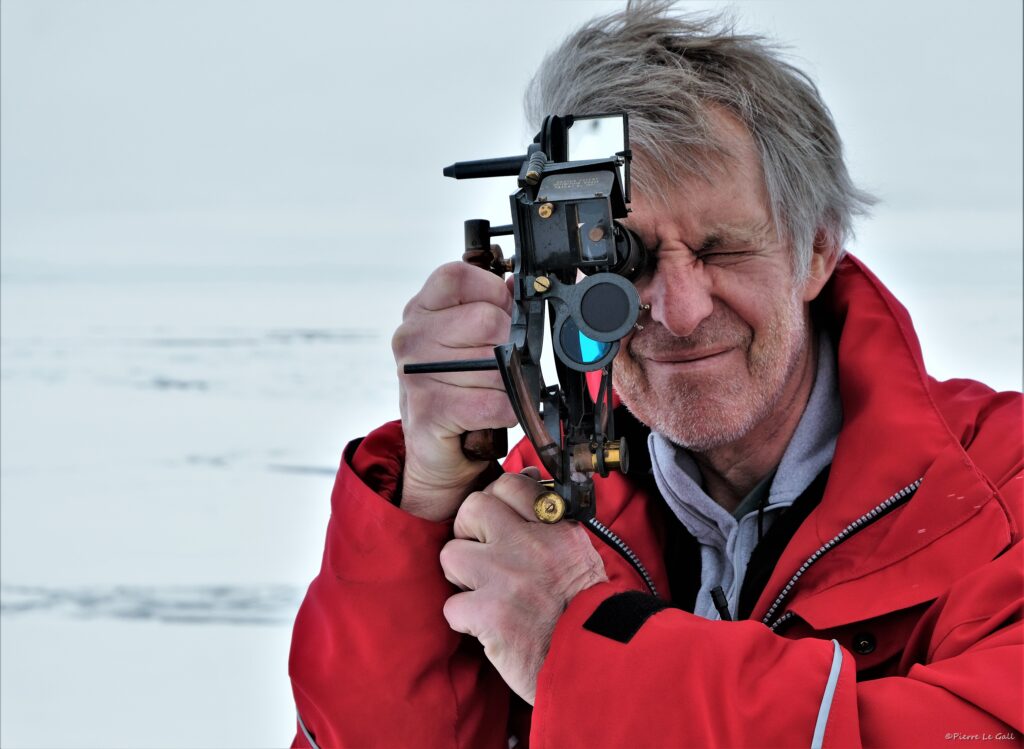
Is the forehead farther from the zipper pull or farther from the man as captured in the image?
the zipper pull

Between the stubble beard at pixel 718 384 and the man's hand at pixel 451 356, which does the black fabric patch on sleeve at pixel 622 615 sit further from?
the stubble beard at pixel 718 384

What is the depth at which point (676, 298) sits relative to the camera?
112 cm

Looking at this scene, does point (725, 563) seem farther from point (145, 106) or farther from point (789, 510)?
point (145, 106)

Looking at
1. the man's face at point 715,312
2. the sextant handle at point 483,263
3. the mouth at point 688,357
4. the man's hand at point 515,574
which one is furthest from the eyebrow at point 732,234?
the man's hand at point 515,574

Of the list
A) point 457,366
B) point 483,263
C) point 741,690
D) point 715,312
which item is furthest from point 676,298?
point 741,690

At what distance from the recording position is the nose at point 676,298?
1.12 meters

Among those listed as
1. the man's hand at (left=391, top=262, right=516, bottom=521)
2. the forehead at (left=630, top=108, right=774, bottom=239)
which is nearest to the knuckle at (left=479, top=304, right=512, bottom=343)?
the man's hand at (left=391, top=262, right=516, bottom=521)

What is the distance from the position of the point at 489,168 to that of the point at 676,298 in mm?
304

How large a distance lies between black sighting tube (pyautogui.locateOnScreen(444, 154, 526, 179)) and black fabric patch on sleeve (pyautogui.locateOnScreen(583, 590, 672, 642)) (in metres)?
0.37

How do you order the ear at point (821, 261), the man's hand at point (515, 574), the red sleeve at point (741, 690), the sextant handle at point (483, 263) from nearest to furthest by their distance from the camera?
the red sleeve at point (741, 690)
the man's hand at point (515, 574)
the sextant handle at point (483, 263)
the ear at point (821, 261)

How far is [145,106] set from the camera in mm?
3617

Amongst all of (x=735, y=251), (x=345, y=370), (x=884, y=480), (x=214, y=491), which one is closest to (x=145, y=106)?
(x=345, y=370)

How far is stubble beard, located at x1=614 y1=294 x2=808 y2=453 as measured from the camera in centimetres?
118

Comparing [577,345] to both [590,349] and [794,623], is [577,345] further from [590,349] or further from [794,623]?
[794,623]
